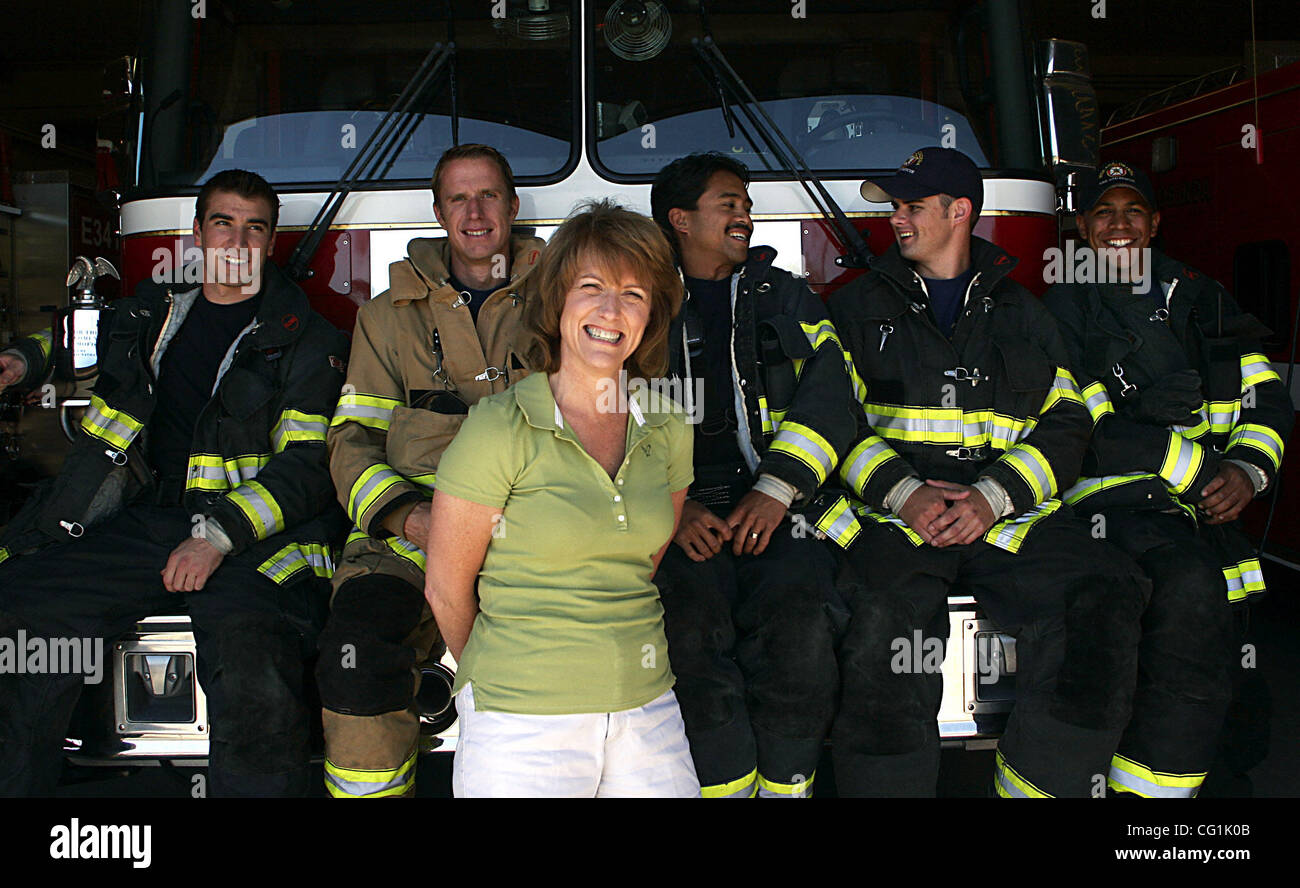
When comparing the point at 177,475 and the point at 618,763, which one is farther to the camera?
the point at 177,475

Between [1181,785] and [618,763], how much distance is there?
149 centimetres

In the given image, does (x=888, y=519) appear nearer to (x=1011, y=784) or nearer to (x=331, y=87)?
(x=1011, y=784)

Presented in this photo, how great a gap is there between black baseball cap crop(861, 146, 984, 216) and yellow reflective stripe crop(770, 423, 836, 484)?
69 centimetres

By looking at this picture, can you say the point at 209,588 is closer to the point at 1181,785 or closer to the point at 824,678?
the point at 824,678

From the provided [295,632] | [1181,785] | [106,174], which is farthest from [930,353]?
[106,174]

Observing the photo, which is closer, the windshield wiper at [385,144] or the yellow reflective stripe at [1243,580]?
the yellow reflective stripe at [1243,580]

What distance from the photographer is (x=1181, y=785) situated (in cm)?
273

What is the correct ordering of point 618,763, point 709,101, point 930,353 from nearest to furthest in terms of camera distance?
point 618,763, point 930,353, point 709,101

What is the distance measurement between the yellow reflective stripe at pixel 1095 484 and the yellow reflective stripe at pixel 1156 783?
2.46 ft

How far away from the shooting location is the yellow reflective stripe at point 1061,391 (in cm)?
310

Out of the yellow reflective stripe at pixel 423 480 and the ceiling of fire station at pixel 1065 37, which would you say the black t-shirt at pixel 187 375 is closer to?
the yellow reflective stripe at pixel 423 480

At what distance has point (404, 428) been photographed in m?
2.91

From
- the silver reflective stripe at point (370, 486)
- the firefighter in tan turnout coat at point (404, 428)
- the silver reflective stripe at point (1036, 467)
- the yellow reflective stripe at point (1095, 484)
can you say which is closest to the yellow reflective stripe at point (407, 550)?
the firefighter in tan turnout coat at point (404, 428)

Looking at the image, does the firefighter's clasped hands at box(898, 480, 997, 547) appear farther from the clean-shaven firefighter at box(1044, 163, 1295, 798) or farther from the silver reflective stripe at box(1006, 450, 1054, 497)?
the clean-shaven firefighter at box(1044, 163, 1295, 798)
